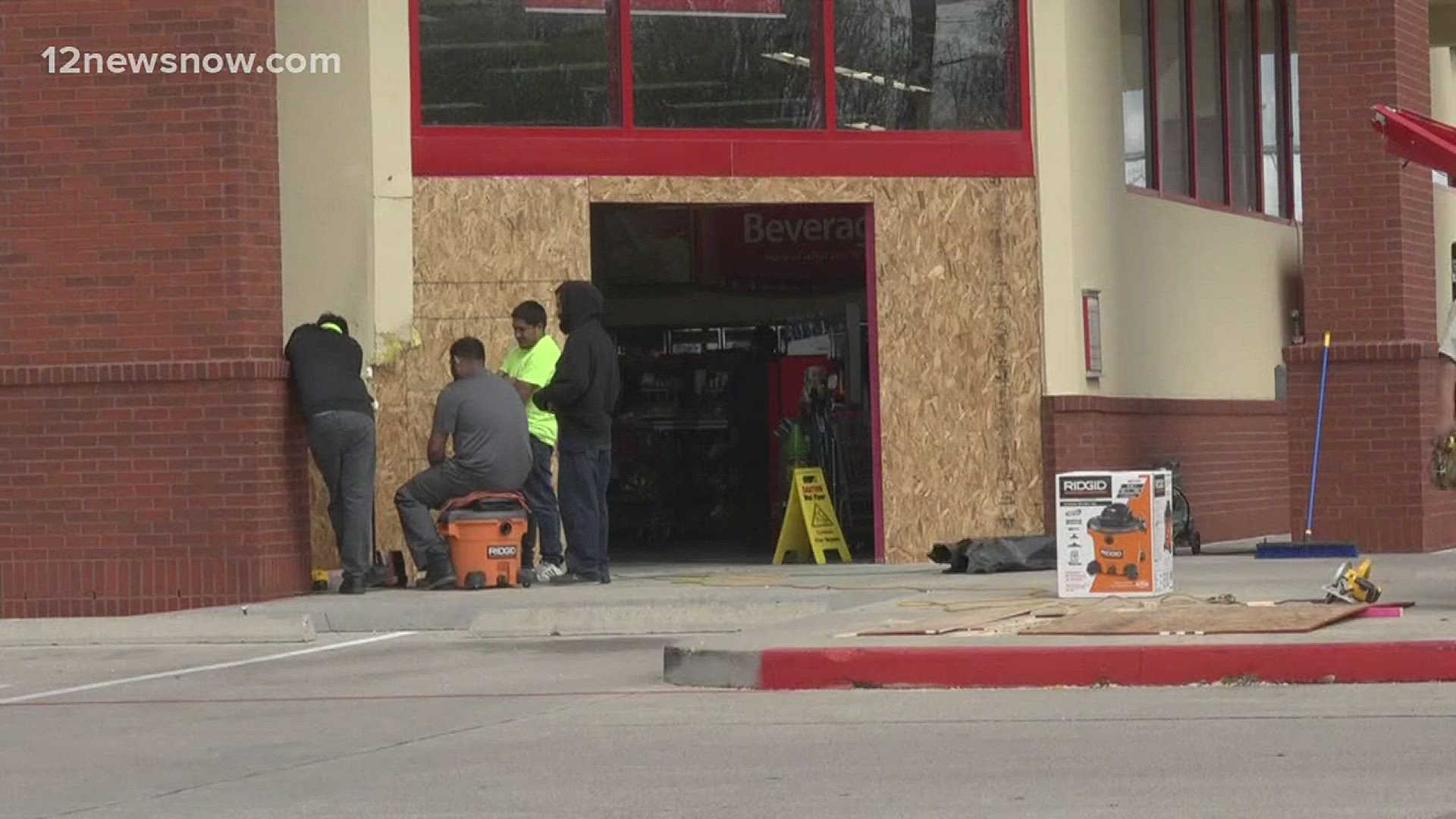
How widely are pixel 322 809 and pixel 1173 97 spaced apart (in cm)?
1522

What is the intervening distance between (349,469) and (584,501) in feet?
5.11

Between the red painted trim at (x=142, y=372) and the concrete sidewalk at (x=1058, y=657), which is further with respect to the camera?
the red painted trim at (x=142, y=372)

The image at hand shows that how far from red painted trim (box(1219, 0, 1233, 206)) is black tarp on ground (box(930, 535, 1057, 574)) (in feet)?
21.7

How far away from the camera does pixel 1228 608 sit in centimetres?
1318

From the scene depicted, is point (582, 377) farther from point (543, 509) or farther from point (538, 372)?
point (543, 509)

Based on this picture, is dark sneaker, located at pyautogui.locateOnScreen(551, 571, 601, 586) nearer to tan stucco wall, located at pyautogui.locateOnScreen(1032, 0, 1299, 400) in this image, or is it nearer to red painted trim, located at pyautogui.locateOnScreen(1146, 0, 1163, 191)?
tan stucco wall, located at pyautogui.locateOnScreen(1032, 0, 1299, 400)

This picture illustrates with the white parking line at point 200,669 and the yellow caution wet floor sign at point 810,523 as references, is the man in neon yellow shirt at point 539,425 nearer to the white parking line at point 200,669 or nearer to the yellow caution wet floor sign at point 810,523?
the white parking line at point 200,669

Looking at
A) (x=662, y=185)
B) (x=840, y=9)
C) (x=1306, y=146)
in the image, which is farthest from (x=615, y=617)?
(x=1306, y=146)

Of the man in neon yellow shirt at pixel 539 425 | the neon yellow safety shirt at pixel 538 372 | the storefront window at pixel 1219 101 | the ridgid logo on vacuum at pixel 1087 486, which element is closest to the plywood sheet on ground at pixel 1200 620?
the ridgid logo on vacuum at pixel 1087 486

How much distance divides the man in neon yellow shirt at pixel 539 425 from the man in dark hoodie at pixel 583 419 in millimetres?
251

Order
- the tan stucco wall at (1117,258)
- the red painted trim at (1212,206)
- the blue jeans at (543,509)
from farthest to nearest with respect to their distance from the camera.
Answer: the red painted trim at (1212,206)
the tan stucco wall at (1117,258)
the blue jeans at (543,509)

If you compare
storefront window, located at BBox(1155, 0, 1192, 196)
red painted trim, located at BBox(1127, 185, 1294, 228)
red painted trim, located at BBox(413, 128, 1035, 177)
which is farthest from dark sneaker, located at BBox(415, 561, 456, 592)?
storefront window, located at BBox(1155, 0, 1192, 196)

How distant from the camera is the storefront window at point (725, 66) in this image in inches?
732

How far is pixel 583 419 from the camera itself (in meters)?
16.9
